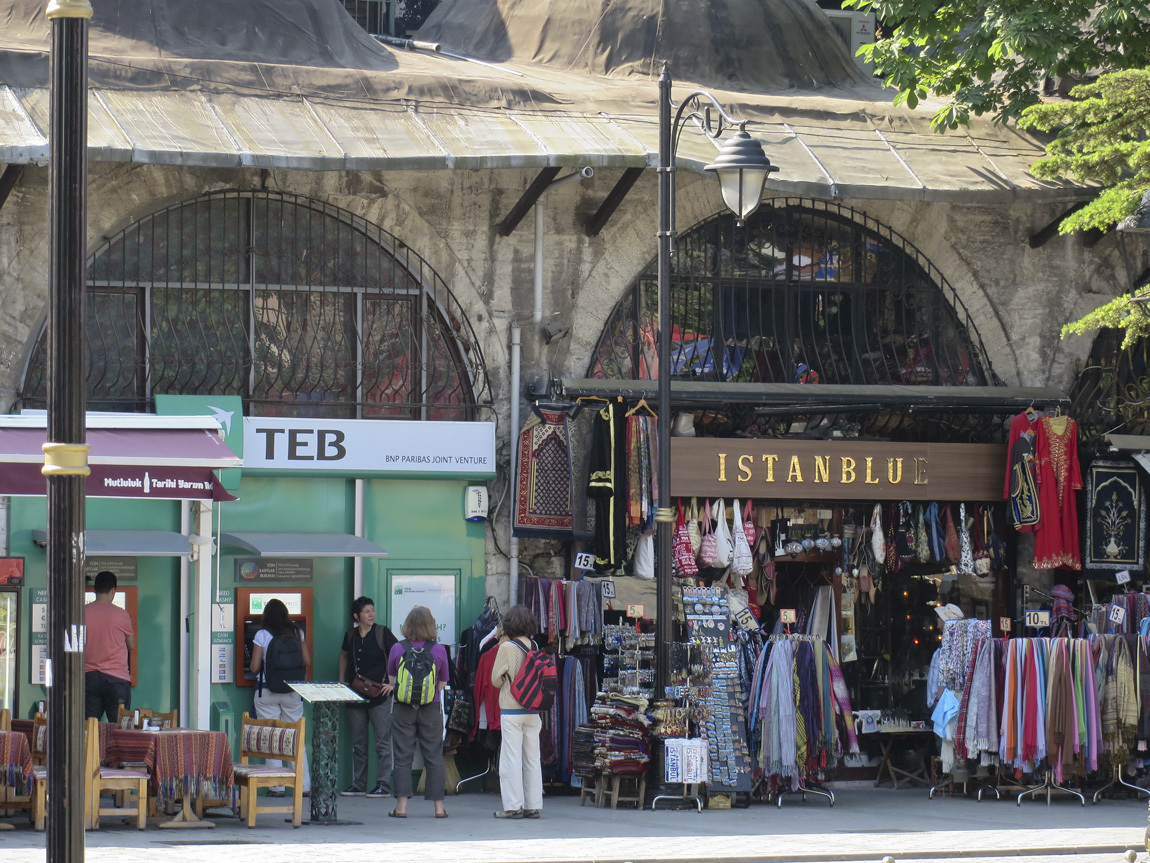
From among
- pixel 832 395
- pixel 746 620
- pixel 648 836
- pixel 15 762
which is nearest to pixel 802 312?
pixel 832 395

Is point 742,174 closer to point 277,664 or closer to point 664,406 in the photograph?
point 664,406

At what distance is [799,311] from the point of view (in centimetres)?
1636

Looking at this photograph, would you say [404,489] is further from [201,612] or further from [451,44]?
[451,44]

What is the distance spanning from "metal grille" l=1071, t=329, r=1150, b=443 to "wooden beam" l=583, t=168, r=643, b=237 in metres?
5.07

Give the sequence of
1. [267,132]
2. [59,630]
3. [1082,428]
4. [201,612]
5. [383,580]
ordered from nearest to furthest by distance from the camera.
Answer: [59,630], [201,612], [267,132], [383,580], [1082,428]

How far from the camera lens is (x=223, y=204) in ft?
48.1

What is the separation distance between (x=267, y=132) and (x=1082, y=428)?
27.4 ft

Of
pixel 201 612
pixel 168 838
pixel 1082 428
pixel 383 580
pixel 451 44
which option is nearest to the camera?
pixel 168 838

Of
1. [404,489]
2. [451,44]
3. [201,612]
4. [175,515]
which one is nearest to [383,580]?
[404,489]

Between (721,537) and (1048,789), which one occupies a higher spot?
(721,537)

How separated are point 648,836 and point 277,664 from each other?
3625 mm

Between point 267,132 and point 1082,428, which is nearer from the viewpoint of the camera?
point 267,132

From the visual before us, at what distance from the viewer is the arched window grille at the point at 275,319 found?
47.2 ft

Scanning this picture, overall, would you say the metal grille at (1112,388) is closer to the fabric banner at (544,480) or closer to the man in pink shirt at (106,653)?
the fabric banner at (544,480)
